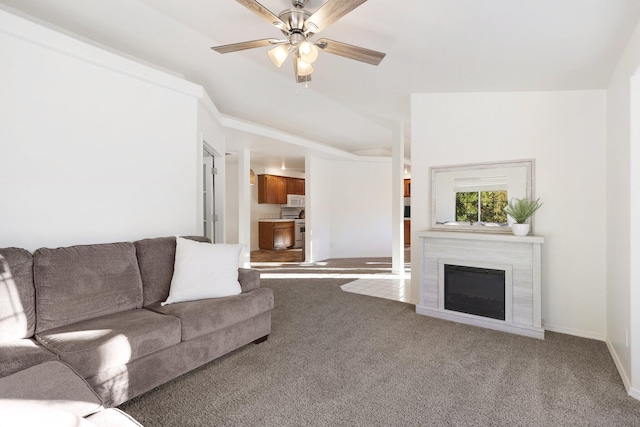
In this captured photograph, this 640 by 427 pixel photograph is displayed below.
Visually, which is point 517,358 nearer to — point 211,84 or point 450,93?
point 450,93

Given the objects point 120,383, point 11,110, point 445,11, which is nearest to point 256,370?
point 120,383

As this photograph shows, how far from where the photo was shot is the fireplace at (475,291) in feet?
9.73

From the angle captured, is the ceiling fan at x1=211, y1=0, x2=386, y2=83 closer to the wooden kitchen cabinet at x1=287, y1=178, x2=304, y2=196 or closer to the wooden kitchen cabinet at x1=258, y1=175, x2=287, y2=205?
the wooden kitchen cabinet at x1=258, y1=175, x2=287, y2=205

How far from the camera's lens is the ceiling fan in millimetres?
1873

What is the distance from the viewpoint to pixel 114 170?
2740 millimetres

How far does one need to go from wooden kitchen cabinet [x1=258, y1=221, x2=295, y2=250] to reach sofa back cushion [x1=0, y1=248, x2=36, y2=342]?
6523mm

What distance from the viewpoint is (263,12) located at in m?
1.93

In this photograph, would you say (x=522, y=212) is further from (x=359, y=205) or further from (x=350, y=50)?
(x=359, y=205)

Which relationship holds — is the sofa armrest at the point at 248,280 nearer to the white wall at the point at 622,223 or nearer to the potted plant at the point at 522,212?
the potted plant at the point at 522,212

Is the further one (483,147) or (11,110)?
Result: (483,147)

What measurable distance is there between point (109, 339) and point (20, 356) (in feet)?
1.16

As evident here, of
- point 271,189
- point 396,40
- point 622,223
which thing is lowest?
point 622,223

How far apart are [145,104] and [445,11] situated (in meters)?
2.57

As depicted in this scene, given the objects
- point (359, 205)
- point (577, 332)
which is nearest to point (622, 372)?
point (577, 332)
